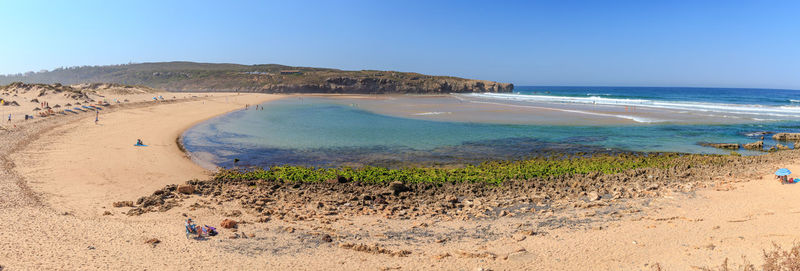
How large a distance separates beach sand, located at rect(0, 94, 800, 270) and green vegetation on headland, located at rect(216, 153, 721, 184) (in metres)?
2.92

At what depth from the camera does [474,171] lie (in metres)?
13.3

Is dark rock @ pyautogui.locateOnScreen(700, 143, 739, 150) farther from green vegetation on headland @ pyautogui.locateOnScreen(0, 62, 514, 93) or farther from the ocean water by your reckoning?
green vegetation on headland @ pyautogui.locateOnScreen(0, 62, 514, 93)

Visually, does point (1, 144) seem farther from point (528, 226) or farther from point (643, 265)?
point (643, 265)

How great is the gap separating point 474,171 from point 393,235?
6185 millimetres

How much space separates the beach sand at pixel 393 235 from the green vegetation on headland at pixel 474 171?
292 centimetres

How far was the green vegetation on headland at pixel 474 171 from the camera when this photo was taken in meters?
12.3

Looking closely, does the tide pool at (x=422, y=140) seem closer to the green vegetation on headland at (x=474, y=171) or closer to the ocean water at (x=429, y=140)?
the ocean water at (x=429, y=140)

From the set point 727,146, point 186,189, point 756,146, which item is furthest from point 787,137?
point 186,189

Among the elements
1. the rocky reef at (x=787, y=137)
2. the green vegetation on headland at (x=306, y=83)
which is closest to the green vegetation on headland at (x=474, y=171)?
the rocky reef at (x=787, y=137)

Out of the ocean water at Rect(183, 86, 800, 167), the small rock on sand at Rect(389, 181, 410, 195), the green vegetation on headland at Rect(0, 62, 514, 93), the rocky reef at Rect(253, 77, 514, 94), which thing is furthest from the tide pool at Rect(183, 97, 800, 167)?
the green vegetation on headland at Rect(0, 62, 514, 93)

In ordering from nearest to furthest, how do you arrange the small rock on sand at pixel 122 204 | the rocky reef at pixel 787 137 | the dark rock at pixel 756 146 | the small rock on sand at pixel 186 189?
the small rock on sand at pixel 122 204, the small rock on sand at pixel 186 189, the dark rock at pixel 756 146, the rocky reef at pixel 787 137

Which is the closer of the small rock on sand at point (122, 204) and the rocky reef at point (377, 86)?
the small rock on sand at point (122, 204)

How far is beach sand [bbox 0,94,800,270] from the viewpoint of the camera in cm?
635

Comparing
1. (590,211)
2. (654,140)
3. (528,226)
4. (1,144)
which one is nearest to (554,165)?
(590,211)
